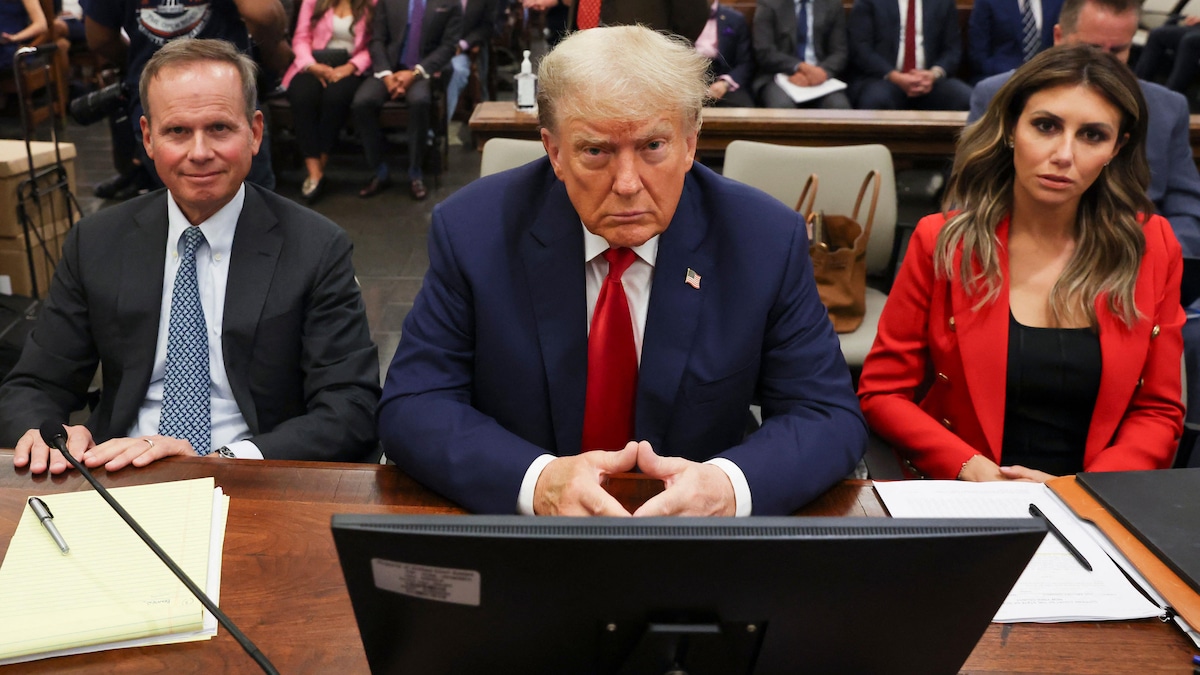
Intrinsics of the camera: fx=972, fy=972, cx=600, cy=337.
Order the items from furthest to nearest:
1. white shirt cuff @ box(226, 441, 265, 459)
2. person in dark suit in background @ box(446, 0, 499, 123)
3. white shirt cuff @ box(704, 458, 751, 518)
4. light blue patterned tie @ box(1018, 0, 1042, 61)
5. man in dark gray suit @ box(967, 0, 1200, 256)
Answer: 1. person in dark suit in background @ box(446, 0, 499, 123)
2. light blue patterned tie @ box(1018, 0, 1042, 61)
3. man in dark gray suit @ box(967, 0, 1200, 256)
4. white shirt cuff @ box(226, 441, 265, 459)
5. white shirt cuff @ box(704, 458, 751, 518)

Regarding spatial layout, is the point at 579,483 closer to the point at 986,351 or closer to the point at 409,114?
the point at 986,351

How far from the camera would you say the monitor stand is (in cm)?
84

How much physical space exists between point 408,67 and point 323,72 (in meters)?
0.49

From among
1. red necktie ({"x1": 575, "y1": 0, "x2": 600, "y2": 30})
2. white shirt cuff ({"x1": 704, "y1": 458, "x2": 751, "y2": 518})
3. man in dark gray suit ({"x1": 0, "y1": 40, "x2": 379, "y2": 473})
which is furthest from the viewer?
red necktie ({"x1": 575, "y1": 0, "x2": 600, "y2": 30})

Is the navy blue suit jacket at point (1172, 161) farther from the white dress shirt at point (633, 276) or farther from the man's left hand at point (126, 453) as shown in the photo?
the man's left hand at point (126, 453)

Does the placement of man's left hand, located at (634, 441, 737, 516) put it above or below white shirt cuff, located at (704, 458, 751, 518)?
above

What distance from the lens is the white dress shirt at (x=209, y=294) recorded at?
6.29 feet

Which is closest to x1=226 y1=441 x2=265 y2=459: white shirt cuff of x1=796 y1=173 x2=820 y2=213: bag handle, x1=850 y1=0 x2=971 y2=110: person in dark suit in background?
x1=796 y1=173 x2=820 y2=213: bag handle

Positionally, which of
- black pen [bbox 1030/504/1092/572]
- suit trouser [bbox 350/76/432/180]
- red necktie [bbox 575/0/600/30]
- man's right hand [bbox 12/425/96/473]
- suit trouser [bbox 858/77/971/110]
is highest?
red necktie [bbox 575/0/600/30]

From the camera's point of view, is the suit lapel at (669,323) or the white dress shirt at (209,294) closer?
the suit lapel at (669,323)

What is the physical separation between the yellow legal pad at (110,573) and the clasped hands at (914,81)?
186 inches

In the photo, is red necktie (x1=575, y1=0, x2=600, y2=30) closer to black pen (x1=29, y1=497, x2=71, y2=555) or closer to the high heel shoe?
the high heel shoe

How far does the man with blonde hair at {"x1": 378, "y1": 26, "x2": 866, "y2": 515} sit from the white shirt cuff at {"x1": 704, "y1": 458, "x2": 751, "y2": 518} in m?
0.06

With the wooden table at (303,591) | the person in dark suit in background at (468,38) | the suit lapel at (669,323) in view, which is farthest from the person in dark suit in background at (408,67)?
the wooden table at (303,591)
